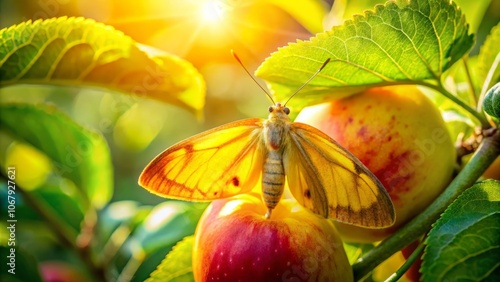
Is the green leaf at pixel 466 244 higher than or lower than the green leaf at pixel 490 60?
lower

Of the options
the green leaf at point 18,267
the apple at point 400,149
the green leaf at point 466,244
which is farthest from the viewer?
the green leaf at point 18,267

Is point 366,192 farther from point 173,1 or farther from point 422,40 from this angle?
point 173,1

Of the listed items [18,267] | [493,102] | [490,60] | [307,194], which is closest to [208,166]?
[307,194]

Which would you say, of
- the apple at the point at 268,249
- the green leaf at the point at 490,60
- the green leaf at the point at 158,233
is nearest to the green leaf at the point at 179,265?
the apple at the point at 268,249

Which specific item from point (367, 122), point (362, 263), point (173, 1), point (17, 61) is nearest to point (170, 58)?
point (17, 61)

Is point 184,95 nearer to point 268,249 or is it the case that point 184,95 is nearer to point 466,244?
point 268,249

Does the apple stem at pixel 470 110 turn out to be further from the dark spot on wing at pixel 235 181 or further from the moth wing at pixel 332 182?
the dark spot on wing at pixel 235 181
